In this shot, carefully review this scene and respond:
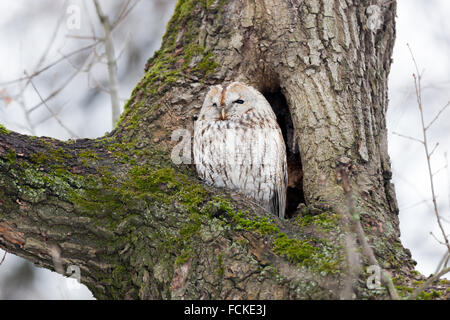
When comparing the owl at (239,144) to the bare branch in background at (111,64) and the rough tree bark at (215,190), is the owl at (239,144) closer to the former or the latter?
the rough tree bark at (215,190)

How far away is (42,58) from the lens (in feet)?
11.9

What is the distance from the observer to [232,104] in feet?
9.00

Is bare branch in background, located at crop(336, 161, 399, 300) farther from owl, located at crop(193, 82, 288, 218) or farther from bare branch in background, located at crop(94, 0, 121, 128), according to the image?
bare branch in background, located at crop(94, 0, 121, 128)

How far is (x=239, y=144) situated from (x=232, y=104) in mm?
254

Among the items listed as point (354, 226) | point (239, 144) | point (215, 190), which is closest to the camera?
point (354, 226)

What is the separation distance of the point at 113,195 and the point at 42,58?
2095 mm

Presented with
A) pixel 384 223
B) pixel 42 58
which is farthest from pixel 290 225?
pixel 42 58

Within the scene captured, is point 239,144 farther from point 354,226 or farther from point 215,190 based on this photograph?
point 354,226

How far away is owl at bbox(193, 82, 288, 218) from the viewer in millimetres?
2717

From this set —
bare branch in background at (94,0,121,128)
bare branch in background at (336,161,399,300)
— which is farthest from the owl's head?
bare branch in background at (94,0,121,128)

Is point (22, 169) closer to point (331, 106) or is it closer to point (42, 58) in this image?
point (331, 106)

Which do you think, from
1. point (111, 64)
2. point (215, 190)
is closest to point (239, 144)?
point (215, 190)

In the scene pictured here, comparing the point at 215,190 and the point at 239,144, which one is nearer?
the point at 215,190

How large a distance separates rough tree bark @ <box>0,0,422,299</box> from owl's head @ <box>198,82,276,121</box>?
0.39 feet
